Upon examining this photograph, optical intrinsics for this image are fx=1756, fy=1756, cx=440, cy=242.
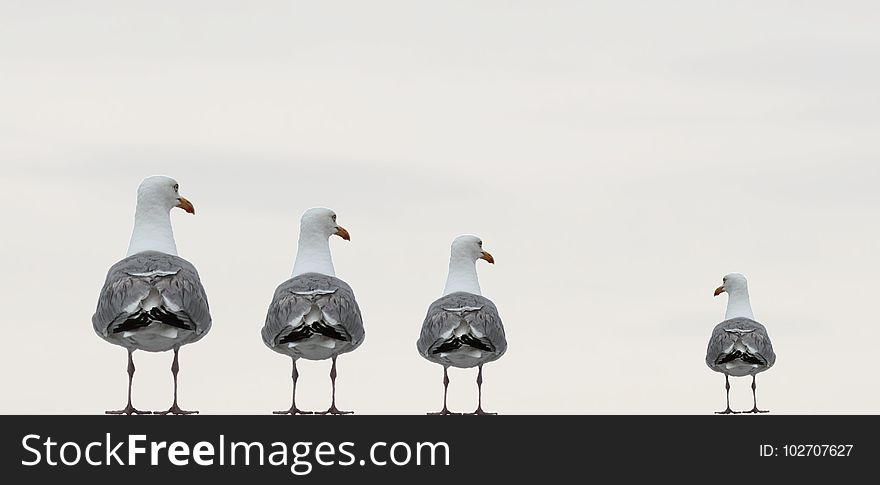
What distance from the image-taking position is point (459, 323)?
30406 mm

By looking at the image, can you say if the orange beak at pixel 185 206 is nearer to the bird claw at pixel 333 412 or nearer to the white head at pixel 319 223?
the white head at pixel 319 223

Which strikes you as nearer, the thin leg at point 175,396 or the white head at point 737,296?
the thin leg at point 175,396

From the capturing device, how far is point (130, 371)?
28.0 m

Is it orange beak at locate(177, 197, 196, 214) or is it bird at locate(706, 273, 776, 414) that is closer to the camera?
orange beak at locate(177, 197, 196, 214)

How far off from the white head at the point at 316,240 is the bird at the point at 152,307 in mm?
2978

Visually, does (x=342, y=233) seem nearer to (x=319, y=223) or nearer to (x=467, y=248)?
(x=319, y=223)

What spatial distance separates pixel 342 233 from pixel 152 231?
3976mm

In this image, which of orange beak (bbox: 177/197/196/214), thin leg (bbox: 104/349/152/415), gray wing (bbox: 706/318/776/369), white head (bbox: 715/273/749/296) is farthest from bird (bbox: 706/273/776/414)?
thin leg (bbox: 104/349/152/415)

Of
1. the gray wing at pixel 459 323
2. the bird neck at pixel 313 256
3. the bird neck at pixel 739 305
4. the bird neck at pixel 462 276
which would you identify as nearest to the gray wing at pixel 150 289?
the bird neck at pixel 313 256

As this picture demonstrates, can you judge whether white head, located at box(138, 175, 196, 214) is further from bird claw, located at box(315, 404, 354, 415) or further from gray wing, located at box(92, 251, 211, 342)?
bird claw, located at box(315, 404, 354, 415)

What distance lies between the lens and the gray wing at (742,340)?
35969 millimetres

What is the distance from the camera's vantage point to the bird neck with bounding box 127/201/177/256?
28969 millimetres

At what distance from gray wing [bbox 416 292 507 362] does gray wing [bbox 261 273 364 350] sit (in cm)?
136
